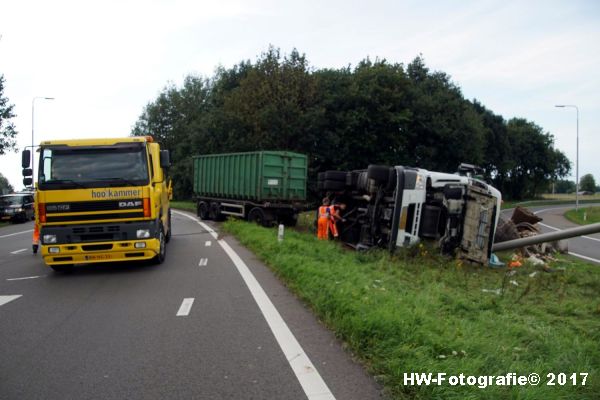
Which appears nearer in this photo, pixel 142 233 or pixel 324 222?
pixel 142 233

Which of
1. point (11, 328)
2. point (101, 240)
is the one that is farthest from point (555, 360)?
point (101, 240)

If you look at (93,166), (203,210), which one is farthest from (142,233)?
(203,210)

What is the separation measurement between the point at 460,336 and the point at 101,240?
7101 millimetres

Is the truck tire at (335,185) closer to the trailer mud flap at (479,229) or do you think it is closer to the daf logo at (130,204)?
the trailer mud flap at (479,229)

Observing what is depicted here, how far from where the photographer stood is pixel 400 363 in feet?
14.3

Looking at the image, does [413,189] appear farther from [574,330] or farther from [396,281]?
[574,330]

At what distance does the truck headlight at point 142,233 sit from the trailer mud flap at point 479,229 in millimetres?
6857

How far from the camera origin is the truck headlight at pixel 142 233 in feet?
33.0

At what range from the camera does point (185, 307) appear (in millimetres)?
7219

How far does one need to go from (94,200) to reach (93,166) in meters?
0.68

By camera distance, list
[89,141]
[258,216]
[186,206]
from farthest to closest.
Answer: [186,206] < [258,216] < [89,141]

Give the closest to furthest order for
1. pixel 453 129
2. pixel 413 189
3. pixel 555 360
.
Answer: pixel 555 360 → pixel 413 189 → pixel 453 129

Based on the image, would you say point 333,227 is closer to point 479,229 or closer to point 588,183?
point 479,229

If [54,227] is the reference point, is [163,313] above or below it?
below
